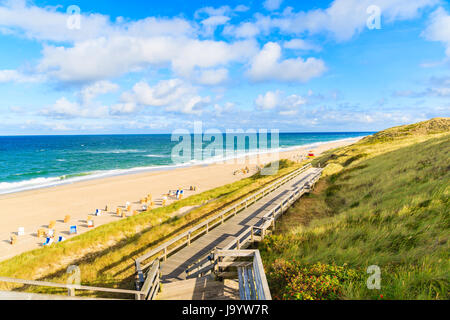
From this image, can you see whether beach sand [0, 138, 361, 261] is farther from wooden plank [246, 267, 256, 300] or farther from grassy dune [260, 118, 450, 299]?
grassy dune [260, 118, 450, 299]

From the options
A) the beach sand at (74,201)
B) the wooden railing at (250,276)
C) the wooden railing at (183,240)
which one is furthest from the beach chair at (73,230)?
the wooden railing at (250,276)

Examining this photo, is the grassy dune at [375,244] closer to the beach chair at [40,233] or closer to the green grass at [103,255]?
the green grass at [103,255]

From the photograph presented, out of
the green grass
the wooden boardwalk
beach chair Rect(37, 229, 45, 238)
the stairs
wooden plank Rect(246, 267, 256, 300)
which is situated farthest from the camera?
beach chair Rect(37, 229, 45, 238)

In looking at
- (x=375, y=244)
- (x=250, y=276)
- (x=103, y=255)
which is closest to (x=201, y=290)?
(x=250, y=276)

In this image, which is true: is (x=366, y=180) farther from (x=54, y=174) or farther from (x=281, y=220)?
(x=54, y=174)

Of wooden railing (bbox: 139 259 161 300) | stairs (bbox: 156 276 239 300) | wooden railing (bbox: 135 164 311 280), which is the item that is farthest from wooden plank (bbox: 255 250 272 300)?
wooden railing (bbox: 135 164 311 280)

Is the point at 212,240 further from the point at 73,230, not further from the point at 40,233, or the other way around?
the point at 40,233
